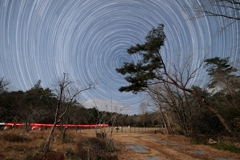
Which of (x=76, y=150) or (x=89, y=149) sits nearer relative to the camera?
(x=89, y=149)

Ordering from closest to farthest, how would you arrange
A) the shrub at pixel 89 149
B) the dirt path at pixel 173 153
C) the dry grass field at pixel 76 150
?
the shrub at pixel 89 149
the dry grass field at pixel 76 150
the dirt path at pixel 173 153

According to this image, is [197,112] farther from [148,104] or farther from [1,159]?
[1,159]

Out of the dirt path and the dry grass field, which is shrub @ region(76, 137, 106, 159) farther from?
the dirt path

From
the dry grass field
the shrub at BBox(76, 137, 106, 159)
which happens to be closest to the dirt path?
the dry grass field

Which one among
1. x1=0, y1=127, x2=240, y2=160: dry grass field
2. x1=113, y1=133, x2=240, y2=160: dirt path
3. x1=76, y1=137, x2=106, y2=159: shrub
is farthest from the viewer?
x1=113, y1=133, x2=240, y2=160: dirt path

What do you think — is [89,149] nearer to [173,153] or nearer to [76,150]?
[76,150]

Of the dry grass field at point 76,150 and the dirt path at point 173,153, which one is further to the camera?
the dirt path at point 173,153

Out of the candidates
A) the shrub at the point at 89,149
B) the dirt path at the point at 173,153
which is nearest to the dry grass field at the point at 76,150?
the dirt path at the point at 173,153

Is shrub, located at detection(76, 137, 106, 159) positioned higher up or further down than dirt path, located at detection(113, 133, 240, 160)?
higher up

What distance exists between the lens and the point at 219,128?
1650 cm

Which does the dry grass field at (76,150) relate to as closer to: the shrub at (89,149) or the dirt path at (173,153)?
the dirt path at (173,153)

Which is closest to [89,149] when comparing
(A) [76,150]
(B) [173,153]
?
(A) [76,150]

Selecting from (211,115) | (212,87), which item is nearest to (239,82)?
(211,115)

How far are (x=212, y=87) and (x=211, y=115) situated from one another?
5.03 meters
